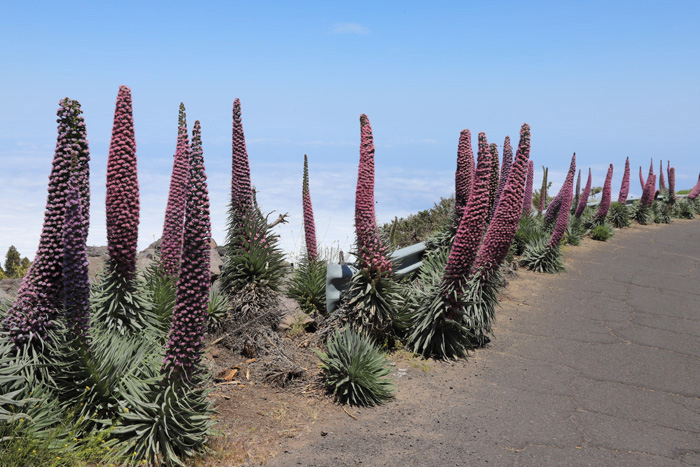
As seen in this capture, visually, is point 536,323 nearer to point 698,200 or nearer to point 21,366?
point 21,366

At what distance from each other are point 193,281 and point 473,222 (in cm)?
364

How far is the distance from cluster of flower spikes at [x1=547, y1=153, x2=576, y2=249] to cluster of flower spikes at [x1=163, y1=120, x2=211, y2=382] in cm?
1014

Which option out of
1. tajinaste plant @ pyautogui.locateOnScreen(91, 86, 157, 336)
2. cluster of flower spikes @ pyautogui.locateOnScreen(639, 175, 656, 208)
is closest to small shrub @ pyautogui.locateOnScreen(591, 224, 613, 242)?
cluster of flower spikes @ pyautogui.locateOnScreen(639, 175, 656, 208)

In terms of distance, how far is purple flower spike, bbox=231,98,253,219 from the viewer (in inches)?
295

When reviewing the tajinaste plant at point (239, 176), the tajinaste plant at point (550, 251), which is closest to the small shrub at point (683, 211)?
the tajinaste plant at point (550, 251)

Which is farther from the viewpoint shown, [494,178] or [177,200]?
[494,178]

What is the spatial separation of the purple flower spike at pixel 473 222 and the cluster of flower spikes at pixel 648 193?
18510mm

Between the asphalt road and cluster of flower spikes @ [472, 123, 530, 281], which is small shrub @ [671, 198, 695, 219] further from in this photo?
cluster of flower spikes @ [472, 123, 530, 281]

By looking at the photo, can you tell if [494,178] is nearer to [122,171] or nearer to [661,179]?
[122,171]

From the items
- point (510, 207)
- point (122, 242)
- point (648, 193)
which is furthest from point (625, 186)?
point (122, 242)

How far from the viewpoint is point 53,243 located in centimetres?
469

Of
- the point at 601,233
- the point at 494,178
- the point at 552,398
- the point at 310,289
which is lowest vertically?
the point at 552,398

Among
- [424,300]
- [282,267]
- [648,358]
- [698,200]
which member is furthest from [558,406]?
[698,200]

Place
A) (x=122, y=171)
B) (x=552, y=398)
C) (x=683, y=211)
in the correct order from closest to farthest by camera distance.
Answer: (x=122, y=171), (x=552, y=398), (x=683, y=211)
